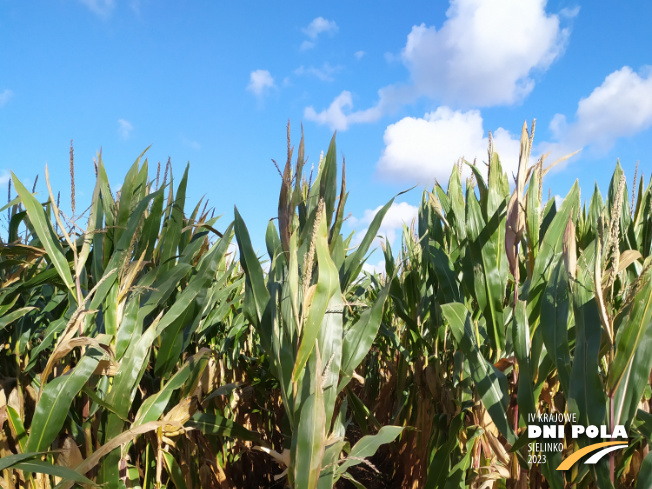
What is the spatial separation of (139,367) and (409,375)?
1.70 metres

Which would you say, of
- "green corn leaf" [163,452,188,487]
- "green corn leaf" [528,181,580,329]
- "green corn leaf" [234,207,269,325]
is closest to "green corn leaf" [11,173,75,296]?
"green corn leaf" [234,207,269,325]

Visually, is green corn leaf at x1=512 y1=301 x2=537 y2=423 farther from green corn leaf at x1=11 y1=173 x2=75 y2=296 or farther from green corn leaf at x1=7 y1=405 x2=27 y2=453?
green corn leaf at x1=7 y1=405 x2=27 y2=453

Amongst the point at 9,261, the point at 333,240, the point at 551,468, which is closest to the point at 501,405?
the point at 551,468

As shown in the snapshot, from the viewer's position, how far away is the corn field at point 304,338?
1094mm

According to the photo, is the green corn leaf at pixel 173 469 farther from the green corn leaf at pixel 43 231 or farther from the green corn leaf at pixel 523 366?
the green corn leaf at pixel 523 366

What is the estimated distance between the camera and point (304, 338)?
44.8 inches

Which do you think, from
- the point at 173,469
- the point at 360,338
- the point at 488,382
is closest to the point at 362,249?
the point at 360,338

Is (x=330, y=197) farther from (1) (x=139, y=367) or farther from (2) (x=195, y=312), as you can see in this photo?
(1) (x=139, y=367)

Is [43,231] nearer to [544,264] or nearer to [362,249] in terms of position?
[362,249]

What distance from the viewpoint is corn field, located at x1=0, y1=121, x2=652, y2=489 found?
3.59 feet

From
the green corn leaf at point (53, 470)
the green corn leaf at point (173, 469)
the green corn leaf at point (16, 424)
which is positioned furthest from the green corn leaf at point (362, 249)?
the green corn leaf at point (16, 424)

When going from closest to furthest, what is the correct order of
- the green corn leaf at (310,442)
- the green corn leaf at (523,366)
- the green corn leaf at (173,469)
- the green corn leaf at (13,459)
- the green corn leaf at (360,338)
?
the green corn leaf at (13,459), the green corn leaf at (310,442), the green corn leaf at (523,366), the green corn leaf at (360,338), the green corn leaf at (173,469)

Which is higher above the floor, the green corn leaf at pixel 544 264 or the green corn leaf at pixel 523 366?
the green corn leaf at pixel 544 264

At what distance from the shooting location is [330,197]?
1.43m
